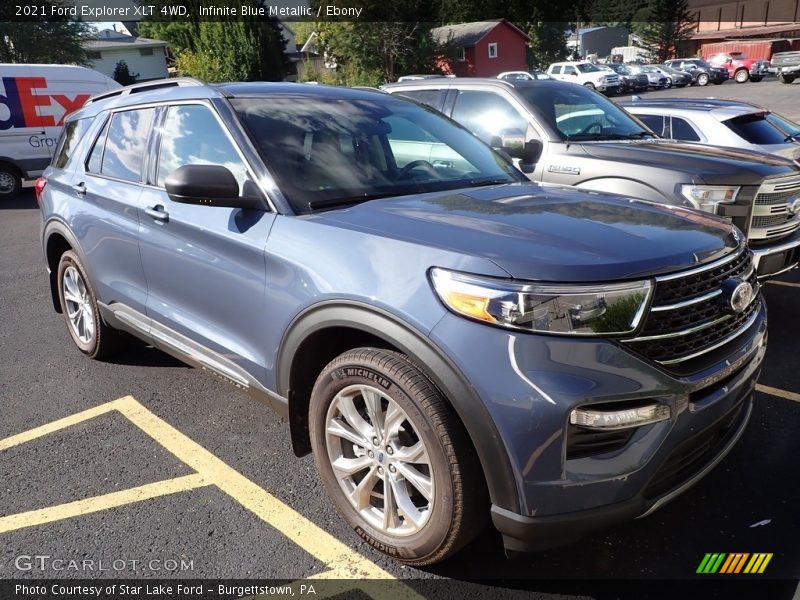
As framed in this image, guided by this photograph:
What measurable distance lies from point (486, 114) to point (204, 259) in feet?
13.0

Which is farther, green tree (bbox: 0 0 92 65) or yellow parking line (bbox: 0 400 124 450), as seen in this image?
green tree (bbox: 0 0 92 65)

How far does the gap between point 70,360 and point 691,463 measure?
4214mm

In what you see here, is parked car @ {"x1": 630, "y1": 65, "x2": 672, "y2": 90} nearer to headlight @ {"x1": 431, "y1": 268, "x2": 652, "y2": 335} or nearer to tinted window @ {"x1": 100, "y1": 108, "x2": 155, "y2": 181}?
tinted window @ {"x1": 100, "y1": 108, "x2": 155, "y2": 181}

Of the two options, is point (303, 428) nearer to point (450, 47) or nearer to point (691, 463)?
point (691, 463)

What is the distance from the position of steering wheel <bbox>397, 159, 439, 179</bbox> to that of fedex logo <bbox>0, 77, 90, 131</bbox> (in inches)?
503

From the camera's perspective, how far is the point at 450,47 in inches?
1634

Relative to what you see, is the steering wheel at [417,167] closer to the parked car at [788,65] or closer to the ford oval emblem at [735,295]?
the ford oval emblem at [735,295]

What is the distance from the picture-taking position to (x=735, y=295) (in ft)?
7.75

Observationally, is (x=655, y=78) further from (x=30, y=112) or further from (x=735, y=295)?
(x=735, y=295)

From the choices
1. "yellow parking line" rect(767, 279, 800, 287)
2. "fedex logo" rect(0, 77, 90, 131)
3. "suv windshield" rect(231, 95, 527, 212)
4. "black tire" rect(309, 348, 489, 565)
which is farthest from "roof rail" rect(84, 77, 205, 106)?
"fedex logo" rect(0, 77, 90, 131)

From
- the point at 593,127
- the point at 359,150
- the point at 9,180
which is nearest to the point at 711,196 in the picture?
the point at 593,127

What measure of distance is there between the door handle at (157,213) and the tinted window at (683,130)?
6403 mm

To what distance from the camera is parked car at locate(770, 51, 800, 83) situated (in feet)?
115

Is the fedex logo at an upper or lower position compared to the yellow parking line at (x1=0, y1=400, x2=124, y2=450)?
upper
